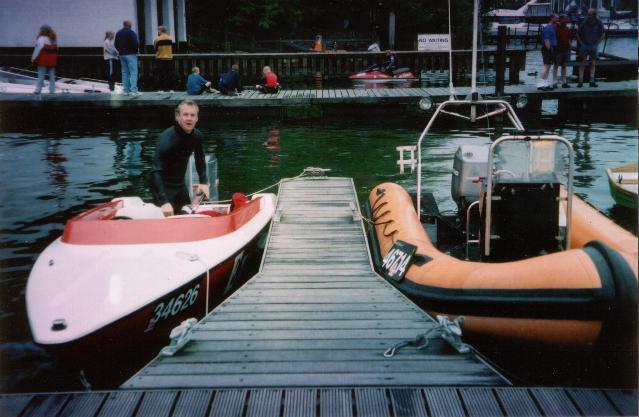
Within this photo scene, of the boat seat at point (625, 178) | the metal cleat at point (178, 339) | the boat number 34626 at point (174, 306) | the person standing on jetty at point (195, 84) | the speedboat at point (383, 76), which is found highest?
the speedboat at point (383, 76)

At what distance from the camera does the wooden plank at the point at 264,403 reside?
330cm

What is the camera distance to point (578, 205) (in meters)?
6.41

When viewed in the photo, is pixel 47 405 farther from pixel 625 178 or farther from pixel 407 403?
pixel 625 178

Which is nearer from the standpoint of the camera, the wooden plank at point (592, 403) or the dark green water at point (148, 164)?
the wooden plank at point (592, 403)

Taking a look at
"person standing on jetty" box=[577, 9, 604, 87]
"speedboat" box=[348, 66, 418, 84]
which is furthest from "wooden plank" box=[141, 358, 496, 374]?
"speedboat" box=[348, 66, 418, 84]

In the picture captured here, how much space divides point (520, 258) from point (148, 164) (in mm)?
9467

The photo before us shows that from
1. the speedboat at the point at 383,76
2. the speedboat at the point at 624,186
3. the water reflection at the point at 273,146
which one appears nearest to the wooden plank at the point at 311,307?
the speedboat at the point at 624,186

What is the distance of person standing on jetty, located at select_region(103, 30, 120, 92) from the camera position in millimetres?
17203

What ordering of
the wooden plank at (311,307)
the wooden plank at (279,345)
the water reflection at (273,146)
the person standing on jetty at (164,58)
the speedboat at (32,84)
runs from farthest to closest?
the speedboat at (32,84)
the person standing on jetty at (164,58)
the water reflection at (273,146)
the wooden plank at (311,307)
the wooden plank at (279,345)

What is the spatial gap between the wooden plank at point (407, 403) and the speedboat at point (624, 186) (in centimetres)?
667

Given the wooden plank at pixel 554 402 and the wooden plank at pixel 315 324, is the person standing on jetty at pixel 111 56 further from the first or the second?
the wooden plank at pixel 554 402

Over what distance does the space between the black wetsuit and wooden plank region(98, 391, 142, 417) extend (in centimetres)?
328

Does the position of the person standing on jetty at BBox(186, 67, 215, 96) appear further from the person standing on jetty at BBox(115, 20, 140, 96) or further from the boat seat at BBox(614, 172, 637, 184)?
the boat seat at BBox(614, 172, 637, 184)

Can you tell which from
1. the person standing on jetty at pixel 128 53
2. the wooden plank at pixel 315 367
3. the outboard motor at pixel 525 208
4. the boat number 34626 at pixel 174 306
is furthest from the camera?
the person standing on jetty at pixel 128 53
